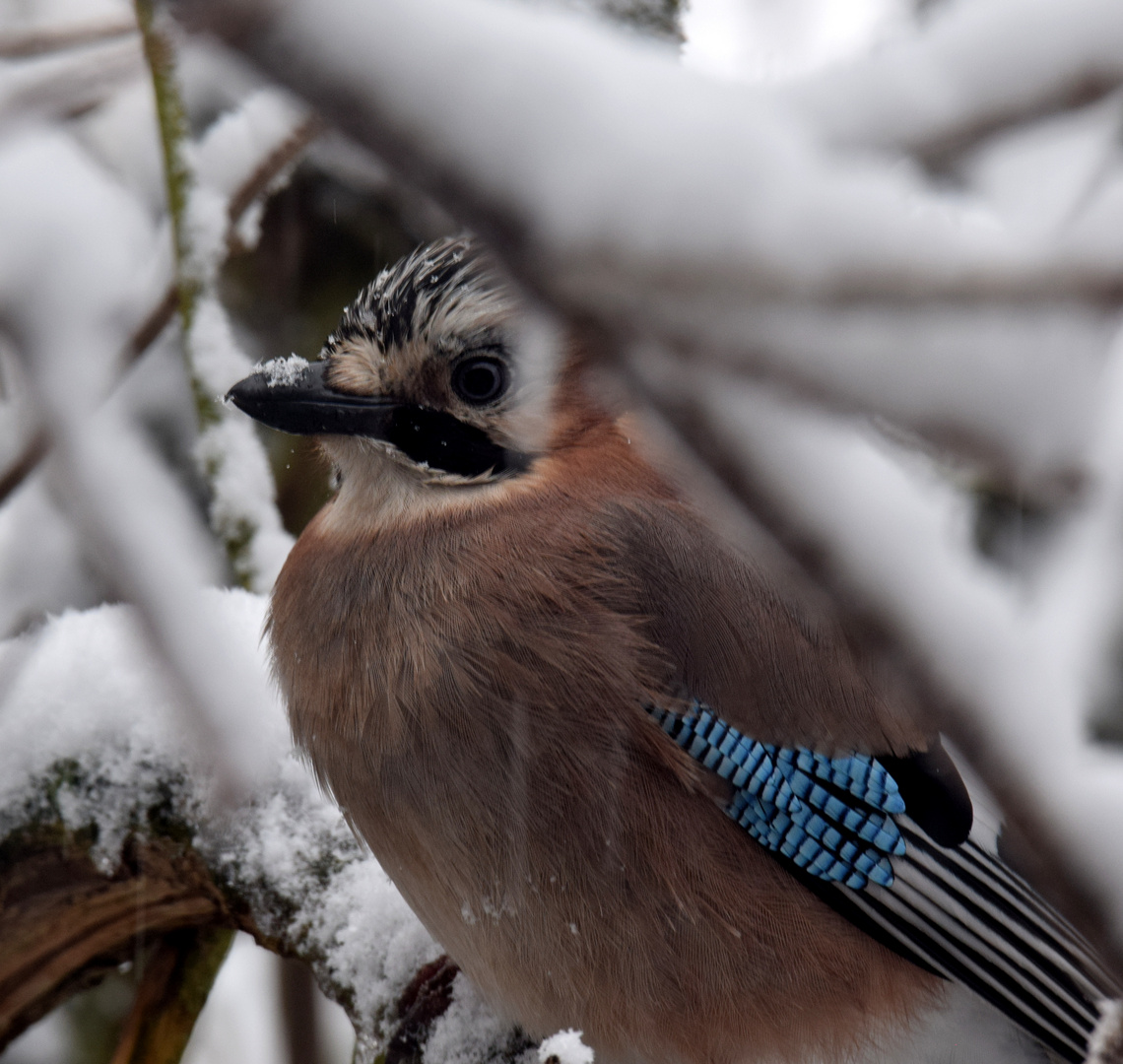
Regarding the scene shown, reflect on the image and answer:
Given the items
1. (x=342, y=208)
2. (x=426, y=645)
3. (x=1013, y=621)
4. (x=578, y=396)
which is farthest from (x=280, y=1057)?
(x=1013, y=621)

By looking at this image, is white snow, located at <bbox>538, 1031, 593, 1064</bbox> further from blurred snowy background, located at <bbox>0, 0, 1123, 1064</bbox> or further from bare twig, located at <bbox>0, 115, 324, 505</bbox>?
bare twig, located at <bbox>0, 115, 324, 505</bbox>

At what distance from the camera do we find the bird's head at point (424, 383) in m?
2.22

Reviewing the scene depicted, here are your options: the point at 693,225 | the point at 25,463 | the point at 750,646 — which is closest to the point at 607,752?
the point at 750,646

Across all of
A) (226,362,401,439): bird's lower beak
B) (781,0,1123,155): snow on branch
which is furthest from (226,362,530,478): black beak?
(781,0,1123,155): snow on branch

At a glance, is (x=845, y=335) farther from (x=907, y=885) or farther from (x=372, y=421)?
(x=907, y=885)

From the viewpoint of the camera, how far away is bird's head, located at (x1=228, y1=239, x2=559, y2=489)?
222 centimetres

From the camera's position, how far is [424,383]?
7.48 ft

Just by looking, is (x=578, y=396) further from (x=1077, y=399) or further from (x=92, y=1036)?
(x=92, y=1036)

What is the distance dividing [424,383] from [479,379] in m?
0.10

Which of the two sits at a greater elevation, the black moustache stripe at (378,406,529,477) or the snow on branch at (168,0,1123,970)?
the snow on branch at (168,0,1123,970)

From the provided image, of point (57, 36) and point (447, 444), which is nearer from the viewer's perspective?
point (57, 36)

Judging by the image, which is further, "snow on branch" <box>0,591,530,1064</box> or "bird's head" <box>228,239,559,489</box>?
"snow on branch" <box>0,591,530,1064</box>

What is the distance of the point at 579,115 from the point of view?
2.39 ft

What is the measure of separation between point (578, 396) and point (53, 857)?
1275 millimetres
